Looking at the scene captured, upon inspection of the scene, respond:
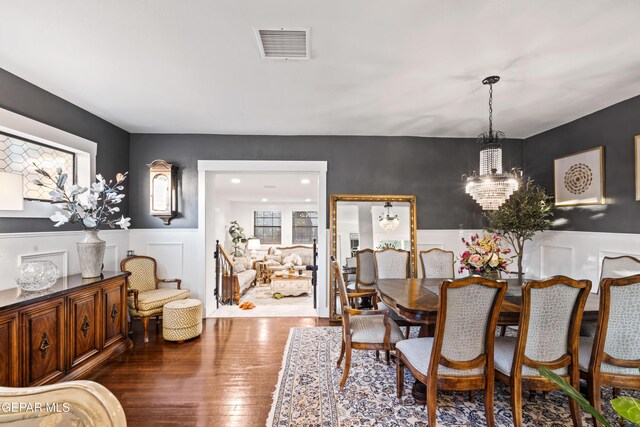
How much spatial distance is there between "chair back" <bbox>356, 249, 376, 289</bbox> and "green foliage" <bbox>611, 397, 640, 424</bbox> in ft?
9.71

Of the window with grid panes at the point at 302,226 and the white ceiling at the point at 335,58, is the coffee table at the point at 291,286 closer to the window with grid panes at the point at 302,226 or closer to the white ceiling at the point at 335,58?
the white ceiling at the point at 335,58

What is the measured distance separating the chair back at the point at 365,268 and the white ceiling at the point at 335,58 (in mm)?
1744

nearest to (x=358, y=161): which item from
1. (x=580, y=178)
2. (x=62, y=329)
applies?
(x=580, y=178)

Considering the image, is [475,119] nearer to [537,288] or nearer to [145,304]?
[537,288]

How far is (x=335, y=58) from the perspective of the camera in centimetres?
227

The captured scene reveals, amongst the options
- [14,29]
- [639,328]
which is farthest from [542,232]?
[14,29]

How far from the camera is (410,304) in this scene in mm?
2283

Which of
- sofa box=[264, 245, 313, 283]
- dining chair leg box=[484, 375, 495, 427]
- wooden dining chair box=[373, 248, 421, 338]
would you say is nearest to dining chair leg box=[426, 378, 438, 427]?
dining chair leg box=[484, 375, 495, 427]

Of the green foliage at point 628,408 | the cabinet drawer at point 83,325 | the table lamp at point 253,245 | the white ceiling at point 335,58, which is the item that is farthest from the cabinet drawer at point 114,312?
the table lamp at point 253,245

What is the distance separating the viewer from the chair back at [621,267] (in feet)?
8.48

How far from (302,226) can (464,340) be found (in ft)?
26.3

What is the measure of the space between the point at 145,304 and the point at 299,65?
3098mm

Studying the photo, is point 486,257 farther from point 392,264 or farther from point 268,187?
point 268,187

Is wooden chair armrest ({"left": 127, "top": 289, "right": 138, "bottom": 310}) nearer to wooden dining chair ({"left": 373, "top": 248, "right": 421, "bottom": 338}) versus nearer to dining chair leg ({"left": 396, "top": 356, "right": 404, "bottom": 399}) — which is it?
wooden dining chair ({"left": 373, "top": 248, "right": 421, "bottom": 338})
